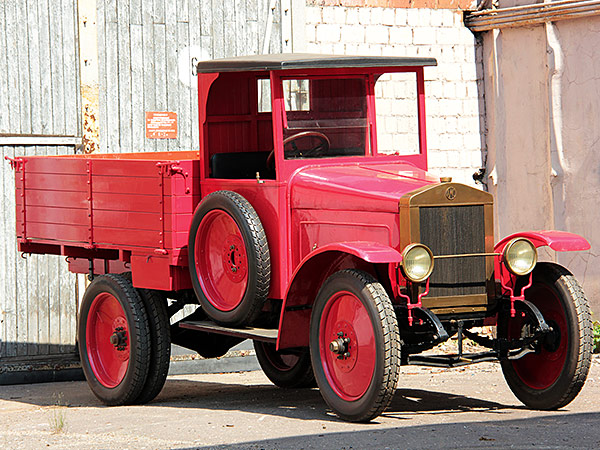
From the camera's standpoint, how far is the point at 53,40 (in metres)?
9.98

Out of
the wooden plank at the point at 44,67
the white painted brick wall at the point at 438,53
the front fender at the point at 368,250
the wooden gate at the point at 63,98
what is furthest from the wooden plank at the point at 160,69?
the front fender at the point at 368,250

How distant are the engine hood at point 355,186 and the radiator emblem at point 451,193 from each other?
0.25 metres

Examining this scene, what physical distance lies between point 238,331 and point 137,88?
11.7 ft

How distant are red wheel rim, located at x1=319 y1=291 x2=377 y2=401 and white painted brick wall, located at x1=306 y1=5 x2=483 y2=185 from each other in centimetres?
448

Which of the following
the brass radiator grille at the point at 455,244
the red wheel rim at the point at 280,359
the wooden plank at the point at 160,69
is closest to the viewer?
the brass radiator grille at the point at 455,244

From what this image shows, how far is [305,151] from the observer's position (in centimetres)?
769

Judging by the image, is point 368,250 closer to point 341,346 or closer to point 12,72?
point 341,346

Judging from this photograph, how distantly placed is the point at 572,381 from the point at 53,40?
18.3ft

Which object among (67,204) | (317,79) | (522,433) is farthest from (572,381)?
(67,204)

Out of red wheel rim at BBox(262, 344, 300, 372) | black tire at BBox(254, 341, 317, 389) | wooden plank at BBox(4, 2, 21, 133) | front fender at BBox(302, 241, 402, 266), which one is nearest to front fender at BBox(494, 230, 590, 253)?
front fender at BBox(302, 241, 402, 266)

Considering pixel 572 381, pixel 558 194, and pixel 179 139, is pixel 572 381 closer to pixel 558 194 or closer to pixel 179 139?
pixel 558 194

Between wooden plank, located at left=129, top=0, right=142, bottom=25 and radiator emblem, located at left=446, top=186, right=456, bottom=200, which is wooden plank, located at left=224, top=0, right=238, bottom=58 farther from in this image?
radiator emblem, located at left=446, top=186, right=456, bottom=200

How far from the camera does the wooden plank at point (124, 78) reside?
10164 mm

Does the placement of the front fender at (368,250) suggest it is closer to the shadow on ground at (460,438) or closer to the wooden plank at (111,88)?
the shadow on ground at (460,438)
